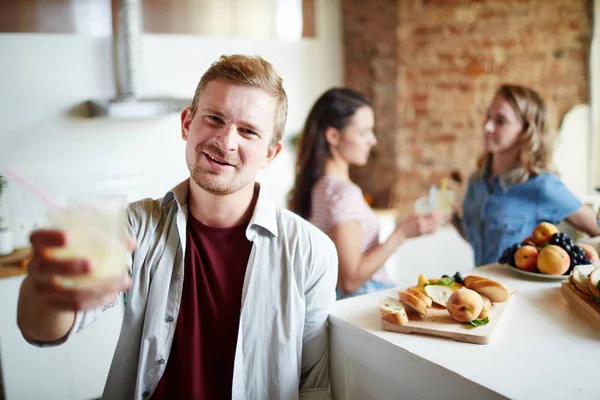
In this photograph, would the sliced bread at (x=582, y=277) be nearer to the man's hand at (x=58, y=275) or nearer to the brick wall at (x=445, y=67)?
the man's hand at (x=58, y=275)

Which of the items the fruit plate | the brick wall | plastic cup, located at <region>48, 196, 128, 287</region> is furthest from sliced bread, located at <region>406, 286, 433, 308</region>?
the brick wall

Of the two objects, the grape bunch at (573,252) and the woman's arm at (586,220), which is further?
the woman's arm at (586,220)

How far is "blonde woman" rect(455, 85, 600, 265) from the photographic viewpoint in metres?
2.15

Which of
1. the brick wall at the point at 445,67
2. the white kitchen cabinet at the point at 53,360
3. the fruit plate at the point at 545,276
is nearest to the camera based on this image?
the fruit plate at the point at 545,276

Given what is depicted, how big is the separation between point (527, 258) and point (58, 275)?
1345 millimetres

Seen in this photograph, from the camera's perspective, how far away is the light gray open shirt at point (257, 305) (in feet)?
4.08

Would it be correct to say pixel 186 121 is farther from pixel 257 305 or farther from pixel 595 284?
pixel 595 284

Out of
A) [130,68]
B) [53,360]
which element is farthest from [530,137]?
[53,360]

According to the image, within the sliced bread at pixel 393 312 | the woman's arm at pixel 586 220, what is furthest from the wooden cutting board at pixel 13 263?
the woman's arm at pixel 586 220

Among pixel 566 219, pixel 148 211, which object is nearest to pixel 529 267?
pixel 566 219

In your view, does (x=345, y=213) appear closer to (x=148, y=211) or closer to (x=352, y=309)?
(x=352, y=309)

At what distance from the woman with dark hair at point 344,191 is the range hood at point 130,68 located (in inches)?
48.2

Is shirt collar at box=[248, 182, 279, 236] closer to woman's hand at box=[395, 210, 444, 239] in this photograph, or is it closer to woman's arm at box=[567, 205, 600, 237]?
woman's hand at box=[395, 210, 444, 239]

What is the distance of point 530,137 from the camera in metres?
2.27
